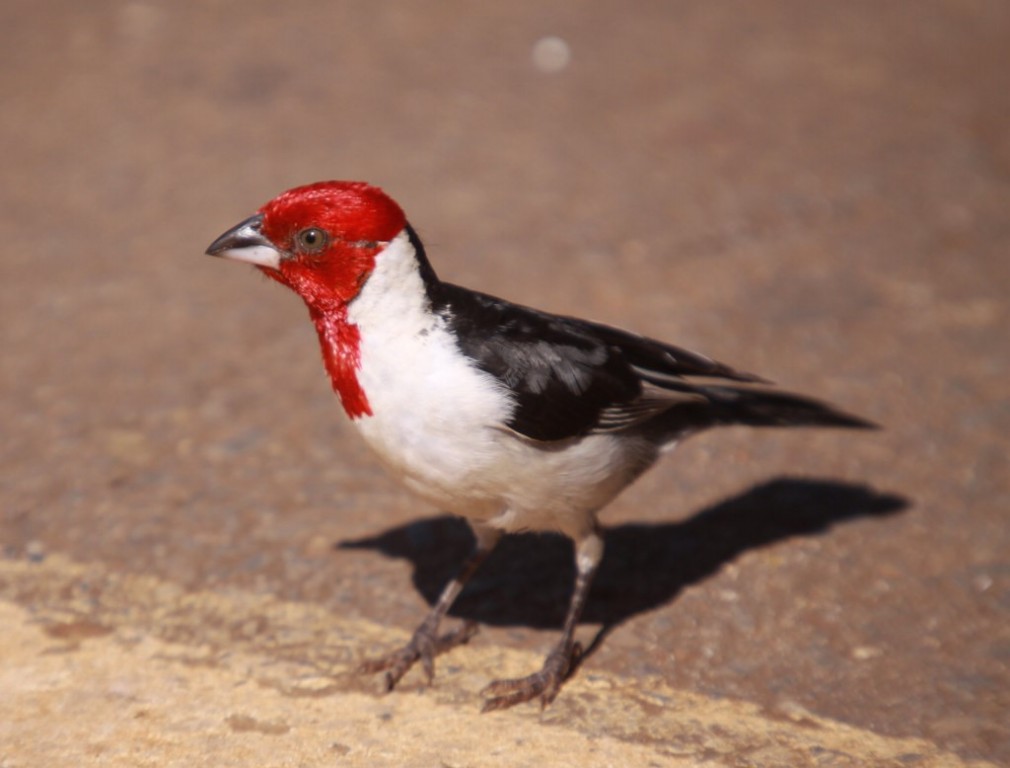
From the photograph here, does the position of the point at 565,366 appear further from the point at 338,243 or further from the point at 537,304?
the point at 537,304

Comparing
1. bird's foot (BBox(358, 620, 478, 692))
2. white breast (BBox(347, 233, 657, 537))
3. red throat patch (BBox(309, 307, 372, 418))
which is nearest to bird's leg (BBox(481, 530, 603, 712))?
bird's foot (BBox(358, 620, 478, 692))

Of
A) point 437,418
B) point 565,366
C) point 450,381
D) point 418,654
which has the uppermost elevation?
point 565,366

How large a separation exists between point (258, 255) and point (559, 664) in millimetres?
1491

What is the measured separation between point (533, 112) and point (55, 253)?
3066 millimetres

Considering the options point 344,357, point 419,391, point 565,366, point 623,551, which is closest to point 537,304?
point 623,551

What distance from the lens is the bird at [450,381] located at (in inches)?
135

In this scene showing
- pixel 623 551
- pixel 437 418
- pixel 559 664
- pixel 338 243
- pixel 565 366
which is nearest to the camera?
pixel 437 418

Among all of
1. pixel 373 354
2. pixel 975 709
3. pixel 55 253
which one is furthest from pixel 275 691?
pixel 55 253

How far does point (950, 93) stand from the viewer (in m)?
8.25

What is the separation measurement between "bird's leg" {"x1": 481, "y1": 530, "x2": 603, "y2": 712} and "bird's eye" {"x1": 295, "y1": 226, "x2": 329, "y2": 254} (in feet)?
3.97

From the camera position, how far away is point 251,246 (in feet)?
11.7

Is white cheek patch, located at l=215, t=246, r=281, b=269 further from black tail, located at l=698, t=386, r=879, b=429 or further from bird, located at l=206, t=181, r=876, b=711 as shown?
black tail, located at l=698, t=386, r=879, b=429

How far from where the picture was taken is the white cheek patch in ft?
11.7

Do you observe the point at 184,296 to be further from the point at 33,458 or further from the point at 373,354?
the point at 373,354
